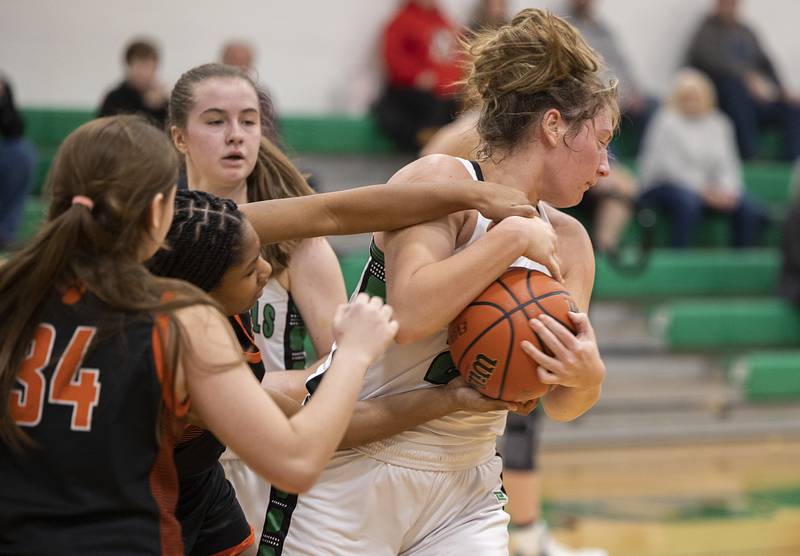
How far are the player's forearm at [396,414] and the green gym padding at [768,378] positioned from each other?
610cm

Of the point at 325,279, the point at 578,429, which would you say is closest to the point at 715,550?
the point at 578,429

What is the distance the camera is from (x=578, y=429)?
7.77 meters

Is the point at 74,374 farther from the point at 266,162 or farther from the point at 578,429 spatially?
the point at 578,429

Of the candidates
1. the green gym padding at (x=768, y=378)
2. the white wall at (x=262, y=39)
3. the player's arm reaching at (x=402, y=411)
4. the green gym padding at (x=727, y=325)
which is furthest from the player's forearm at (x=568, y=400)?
the white wall at (x=262, y=39)

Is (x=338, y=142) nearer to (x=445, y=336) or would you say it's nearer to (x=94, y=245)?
(x=445, y=336)

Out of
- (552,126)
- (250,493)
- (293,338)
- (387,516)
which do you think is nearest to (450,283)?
(552,126)

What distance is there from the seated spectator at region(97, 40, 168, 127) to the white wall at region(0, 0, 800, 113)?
1.37 m

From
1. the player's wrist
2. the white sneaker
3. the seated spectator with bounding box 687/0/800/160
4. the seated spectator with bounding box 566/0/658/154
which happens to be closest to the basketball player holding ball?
the player's wrist

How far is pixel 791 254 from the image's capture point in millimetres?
8539

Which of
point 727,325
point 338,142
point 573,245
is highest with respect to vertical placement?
point 573,245

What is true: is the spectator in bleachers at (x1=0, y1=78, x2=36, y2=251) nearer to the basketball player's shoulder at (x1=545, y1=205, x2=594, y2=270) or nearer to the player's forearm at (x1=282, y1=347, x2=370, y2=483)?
the basketball player's shoulder at (x1=545, y1=205, x2=594, y2=270)

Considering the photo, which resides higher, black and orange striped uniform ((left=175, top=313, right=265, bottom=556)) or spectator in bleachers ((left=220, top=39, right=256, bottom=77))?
spectator in bleachers ((left=220, top=39, right=256, bottom=77))

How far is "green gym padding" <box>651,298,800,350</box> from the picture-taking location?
8.47 metres

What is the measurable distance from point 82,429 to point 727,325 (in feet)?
23.8
